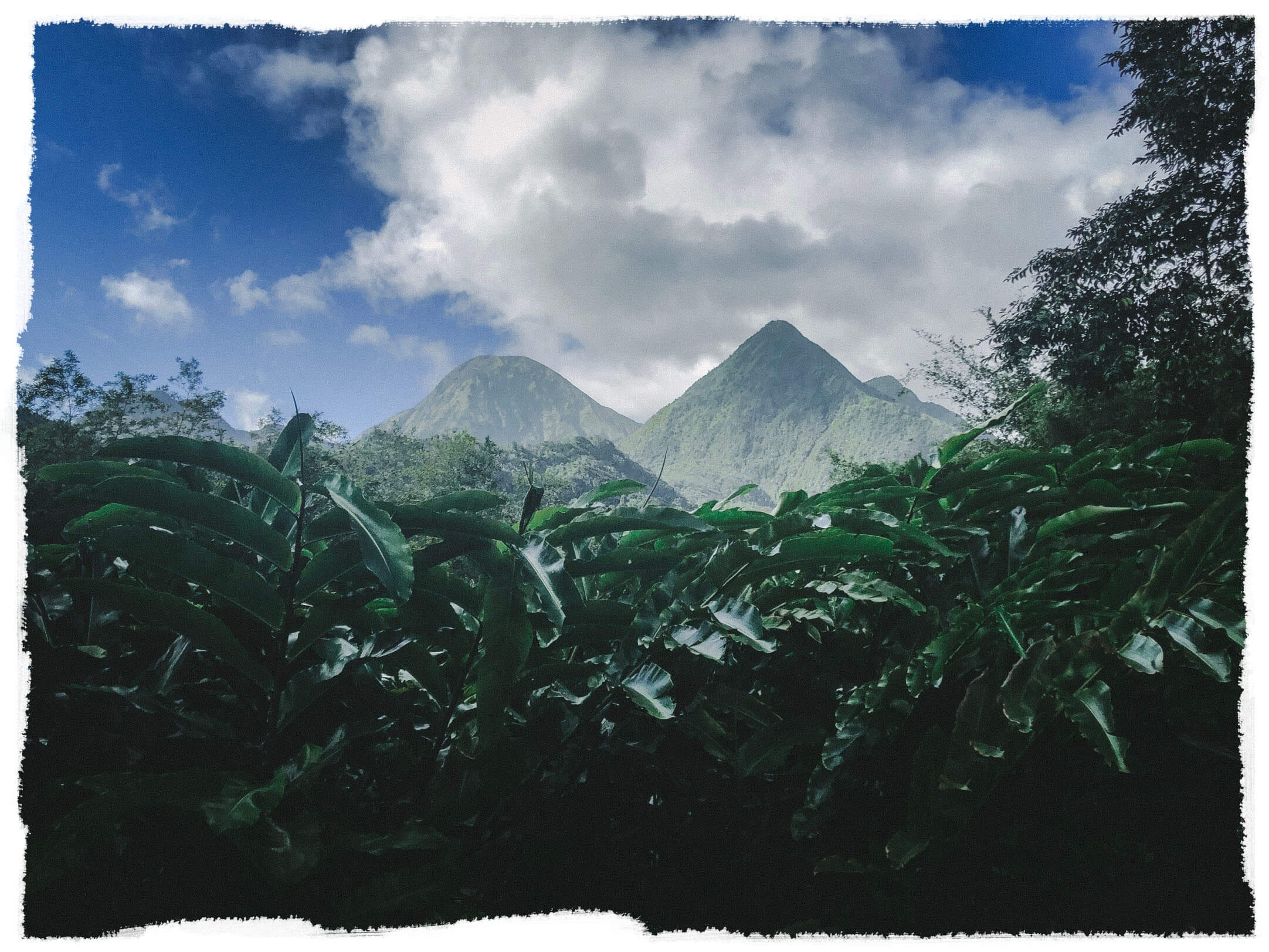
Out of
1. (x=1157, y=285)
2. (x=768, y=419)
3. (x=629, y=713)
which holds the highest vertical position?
(x=768, y=419)

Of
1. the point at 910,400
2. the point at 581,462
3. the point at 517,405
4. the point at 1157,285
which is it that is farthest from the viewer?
the point at 517,405

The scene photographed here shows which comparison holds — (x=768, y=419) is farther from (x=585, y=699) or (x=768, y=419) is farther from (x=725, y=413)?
(x=585, y=699)

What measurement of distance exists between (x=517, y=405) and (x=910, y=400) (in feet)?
150

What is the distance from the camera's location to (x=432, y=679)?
53 cm

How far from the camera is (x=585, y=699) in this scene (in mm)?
501

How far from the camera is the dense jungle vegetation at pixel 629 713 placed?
445 mm

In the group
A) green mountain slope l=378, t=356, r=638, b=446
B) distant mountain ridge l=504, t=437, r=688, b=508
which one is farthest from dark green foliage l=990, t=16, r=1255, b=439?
green mountain slope l=378, t=356, r=638, b=446

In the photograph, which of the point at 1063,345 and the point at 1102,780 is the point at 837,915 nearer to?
the point at 1102,780

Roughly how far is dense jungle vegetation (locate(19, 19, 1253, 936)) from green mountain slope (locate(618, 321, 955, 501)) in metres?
67.5

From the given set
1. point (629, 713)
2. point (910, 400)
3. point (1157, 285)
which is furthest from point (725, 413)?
point (629, 713)

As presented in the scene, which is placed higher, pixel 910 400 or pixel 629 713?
pixel 910 400

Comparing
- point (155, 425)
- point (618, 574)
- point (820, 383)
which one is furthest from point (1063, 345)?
point (820, 383)

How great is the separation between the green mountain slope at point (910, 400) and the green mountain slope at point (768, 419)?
0.88 metres

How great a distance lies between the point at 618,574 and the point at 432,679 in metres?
0.26
